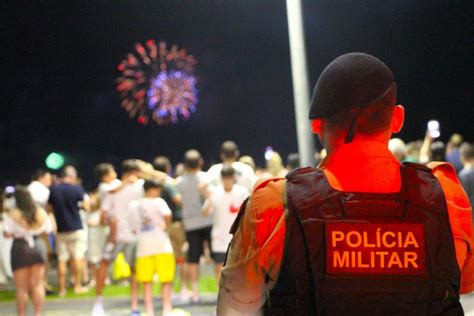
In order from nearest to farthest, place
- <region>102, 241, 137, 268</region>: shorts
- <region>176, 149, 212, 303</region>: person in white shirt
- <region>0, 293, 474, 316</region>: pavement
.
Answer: <region>102, 241, 137, 268</region>: shorts < <region>0, 293, 474, 316</region>: pavement < <region>176, 149, 212, 303</region>: person in white shirt

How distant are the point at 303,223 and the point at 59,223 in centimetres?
1183

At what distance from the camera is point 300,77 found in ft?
26.8

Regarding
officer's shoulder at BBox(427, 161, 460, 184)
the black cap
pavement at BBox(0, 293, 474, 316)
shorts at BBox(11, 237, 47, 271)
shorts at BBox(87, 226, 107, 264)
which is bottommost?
pavement at BBox(0, 293, 474, 316)

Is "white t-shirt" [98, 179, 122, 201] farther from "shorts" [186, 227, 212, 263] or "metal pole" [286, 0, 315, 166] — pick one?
"metal pole" [286, 0, 315, 166]

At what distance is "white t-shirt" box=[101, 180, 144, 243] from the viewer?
36.9 feet

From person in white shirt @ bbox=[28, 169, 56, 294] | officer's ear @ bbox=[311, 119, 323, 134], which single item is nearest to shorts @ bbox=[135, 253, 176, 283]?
person in white shirt @ bbox=[28, 169, 56, 294]

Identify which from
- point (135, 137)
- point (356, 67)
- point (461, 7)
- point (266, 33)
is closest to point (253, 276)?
point (356, 67)

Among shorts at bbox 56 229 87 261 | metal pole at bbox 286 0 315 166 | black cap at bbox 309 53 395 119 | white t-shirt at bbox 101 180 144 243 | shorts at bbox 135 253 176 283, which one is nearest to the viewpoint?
black cap at bbox 309 53 395 119

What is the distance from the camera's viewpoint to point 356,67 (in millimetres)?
2521

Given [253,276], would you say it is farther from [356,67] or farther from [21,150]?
[21,150]

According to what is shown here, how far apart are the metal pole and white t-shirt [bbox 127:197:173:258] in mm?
2512

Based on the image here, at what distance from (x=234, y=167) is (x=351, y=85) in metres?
9.46

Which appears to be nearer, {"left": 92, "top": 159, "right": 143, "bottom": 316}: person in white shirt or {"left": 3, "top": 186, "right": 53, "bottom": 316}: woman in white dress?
{"left": 3, "top": 186, "right": 53, "bottom": 316}: woman in white dress

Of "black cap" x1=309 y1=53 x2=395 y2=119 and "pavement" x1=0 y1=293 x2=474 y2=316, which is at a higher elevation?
"black cap" x1=309 y1=53 x2=395 y2=119
